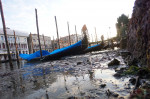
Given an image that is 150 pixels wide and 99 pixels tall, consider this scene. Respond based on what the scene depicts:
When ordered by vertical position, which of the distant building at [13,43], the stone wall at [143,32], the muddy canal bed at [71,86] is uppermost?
the distant building at [13,43]

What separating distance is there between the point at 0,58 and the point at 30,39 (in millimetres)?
18061

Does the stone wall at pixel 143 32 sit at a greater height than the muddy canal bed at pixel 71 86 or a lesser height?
greater

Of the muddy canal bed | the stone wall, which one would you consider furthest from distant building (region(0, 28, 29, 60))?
the stone wall

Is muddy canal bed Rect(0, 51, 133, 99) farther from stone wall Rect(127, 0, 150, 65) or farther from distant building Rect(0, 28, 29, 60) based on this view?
distant building Rect(0, 28, 29, 60)

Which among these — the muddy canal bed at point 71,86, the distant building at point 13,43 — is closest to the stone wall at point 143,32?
the muddy canal bed at point 71,86

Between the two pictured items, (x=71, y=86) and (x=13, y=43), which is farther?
(x=13, y=43)

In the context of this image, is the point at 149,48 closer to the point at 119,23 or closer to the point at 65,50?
the point at 65,50

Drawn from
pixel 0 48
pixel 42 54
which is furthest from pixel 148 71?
pixel 0 48

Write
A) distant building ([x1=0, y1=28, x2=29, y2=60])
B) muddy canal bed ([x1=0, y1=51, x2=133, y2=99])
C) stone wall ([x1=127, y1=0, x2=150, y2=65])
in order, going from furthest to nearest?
distant building ([x1=0, y1=28, x2=29, y2=60]) < stone wall ([x1=127, y1=0, x2=150, y2=65]) < muddy canal bed ([x1=0, y1=51, x2=133, y2=99])

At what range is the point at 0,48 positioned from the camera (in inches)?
1312

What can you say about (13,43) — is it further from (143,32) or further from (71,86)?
(143,32)

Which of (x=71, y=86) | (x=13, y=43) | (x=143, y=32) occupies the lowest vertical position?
(x=71, y=86)

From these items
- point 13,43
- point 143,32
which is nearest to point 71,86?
point 143,32

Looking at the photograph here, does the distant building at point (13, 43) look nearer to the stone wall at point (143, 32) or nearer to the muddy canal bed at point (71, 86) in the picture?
the muddy canal bed at point (71, 86)
